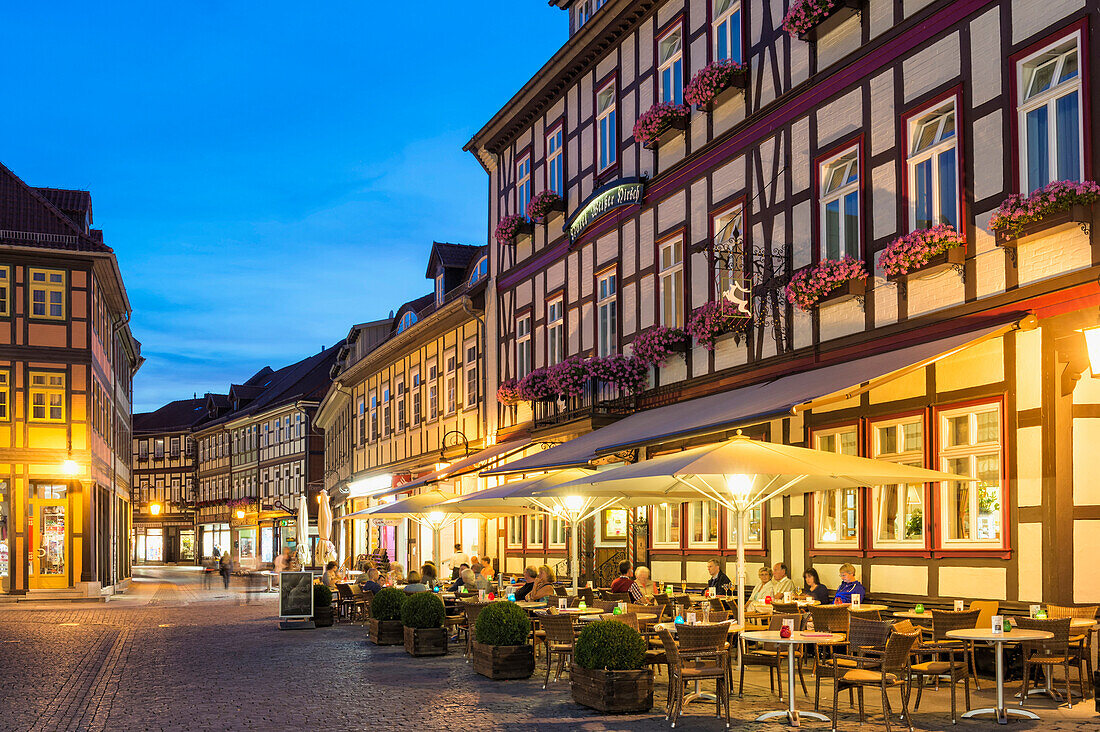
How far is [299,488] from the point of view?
69688 millimetres

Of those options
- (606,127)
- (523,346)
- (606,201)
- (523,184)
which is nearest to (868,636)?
(606,201)

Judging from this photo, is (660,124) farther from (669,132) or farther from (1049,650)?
(1049,650)

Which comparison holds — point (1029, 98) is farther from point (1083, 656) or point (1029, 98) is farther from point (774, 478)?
point (1083, 656)

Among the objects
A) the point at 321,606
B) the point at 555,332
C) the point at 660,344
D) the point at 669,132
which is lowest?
the point at 321,606

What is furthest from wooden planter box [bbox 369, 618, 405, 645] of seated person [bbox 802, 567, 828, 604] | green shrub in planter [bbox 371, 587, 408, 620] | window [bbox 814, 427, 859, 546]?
window [bbox 814, 427, 859, 546]

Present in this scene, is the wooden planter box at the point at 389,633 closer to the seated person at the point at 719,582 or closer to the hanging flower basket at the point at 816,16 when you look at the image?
the seated person at the point at 719,582

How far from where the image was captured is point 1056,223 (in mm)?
12492

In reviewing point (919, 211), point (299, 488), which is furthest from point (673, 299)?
point (299, 488)

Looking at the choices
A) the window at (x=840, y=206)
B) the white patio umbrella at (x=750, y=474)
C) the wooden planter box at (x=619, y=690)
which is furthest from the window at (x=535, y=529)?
the wooden planter box at (x=619, y=690)

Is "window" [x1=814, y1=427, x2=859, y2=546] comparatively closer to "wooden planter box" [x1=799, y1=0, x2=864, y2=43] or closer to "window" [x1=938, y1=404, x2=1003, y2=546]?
"window" [x1=938, y1=404, x2=1003, y2=546]

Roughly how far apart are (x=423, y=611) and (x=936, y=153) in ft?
30.2

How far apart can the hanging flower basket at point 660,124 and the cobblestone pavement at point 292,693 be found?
940 cm

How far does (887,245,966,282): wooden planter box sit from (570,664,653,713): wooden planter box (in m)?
5.88

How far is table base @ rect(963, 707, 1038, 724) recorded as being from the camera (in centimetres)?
1073
